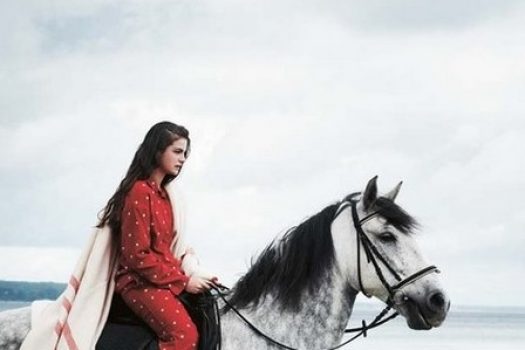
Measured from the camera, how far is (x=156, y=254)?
5.97 metres

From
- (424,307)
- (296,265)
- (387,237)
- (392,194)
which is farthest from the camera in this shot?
(296,265)

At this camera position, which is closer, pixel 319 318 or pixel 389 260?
pixel 389 260

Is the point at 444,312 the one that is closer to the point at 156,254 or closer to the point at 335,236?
the point at 335,236

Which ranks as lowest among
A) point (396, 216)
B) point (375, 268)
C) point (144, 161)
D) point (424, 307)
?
point (424, 307)

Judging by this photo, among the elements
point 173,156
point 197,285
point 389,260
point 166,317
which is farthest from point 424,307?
point 173,156

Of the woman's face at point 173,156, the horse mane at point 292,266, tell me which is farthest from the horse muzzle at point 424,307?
the woman's face at point 173,156

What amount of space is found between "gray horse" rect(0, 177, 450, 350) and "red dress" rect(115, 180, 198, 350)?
14.3 inches

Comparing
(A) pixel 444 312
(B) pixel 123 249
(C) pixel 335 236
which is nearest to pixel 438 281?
(A) pixel 444 312

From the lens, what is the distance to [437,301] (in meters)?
5.78

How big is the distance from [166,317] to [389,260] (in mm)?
1412

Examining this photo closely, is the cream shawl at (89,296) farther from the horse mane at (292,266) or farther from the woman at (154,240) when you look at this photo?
the horse mane at (292,266)

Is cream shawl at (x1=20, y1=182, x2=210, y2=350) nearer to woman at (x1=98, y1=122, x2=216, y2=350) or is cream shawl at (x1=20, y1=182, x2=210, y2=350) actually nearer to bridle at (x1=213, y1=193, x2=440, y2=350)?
woman at (x1=98, y1=122, x2=216, y2=350)

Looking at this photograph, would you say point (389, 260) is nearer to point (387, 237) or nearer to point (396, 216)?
point (387, 237)

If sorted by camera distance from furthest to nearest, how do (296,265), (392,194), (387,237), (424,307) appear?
(296,265) → (392,194) → (387,237) → (424,307)
